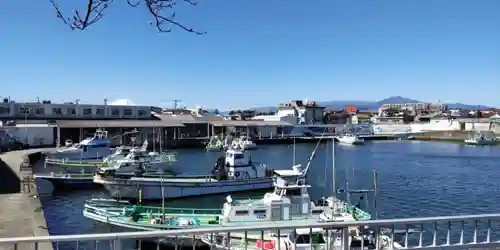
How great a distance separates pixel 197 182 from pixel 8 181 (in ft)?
29.6

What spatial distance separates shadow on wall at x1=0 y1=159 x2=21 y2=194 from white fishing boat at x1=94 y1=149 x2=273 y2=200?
3.60 metres

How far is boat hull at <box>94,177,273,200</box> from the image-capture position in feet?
66.4

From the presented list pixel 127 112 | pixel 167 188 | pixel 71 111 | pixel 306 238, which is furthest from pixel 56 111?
pixel 306 238

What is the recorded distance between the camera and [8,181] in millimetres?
20359

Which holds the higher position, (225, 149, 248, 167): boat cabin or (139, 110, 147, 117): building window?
(139, 110, 147, 117): building window

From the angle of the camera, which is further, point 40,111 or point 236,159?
point 40,111

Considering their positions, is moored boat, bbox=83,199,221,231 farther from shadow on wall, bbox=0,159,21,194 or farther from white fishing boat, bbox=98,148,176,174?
white fishing boat, bbox=98,148,176,174

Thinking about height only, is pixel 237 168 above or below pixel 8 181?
above

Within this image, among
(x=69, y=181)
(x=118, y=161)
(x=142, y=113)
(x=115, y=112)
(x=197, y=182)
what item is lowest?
(x=69, y=181)

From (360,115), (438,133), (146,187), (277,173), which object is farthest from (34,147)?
(360,115)

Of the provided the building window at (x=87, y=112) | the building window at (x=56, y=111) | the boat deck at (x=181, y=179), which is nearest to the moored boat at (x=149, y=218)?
the boat deck at (x=181, y=179)

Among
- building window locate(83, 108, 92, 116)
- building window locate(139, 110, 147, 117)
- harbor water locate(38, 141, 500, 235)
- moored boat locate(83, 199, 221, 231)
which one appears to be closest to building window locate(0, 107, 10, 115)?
building window locate(83, 108, 92, 116)

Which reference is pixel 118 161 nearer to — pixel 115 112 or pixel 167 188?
pixel 167 188

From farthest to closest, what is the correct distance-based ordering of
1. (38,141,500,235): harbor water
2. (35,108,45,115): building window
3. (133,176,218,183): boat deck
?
1. (35,108,45,115): building window
2. (133,176,218,183): boat deck
3. (38,141,500,235): harbor water
